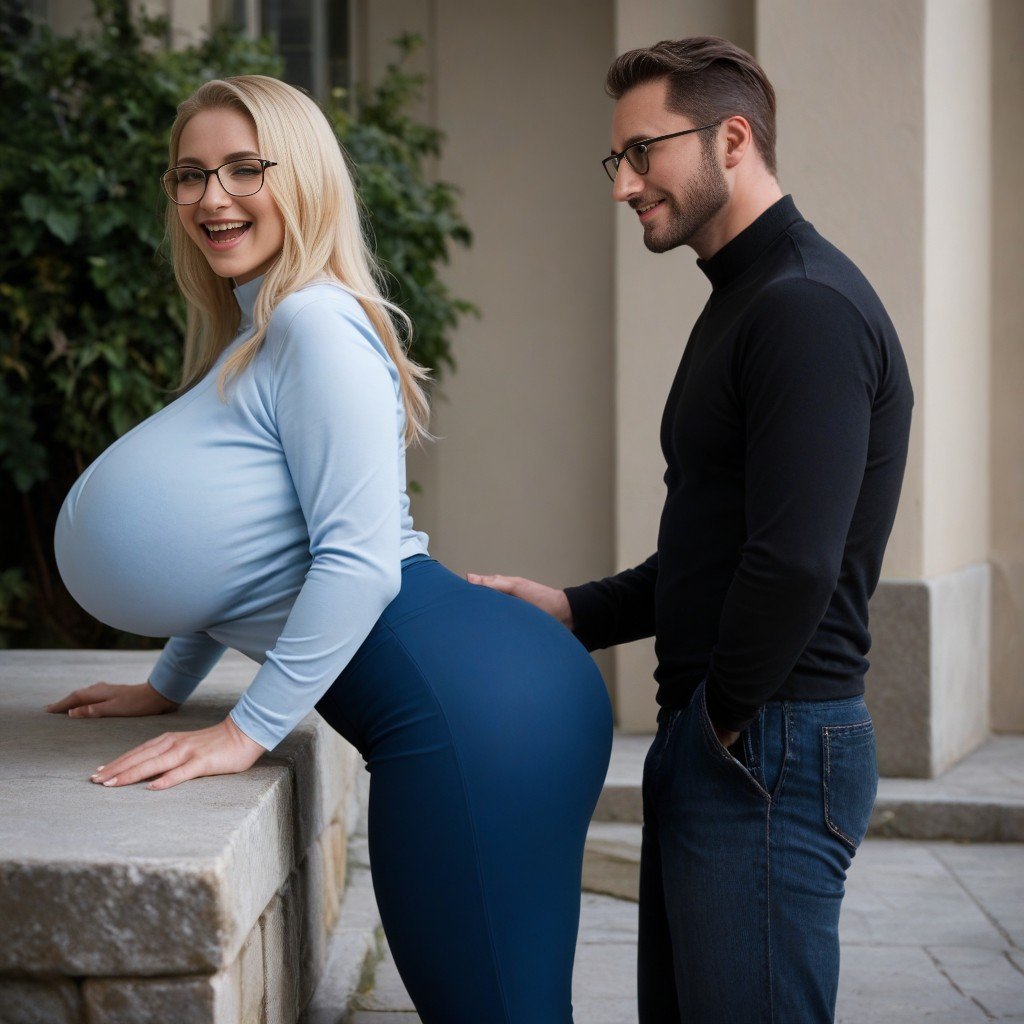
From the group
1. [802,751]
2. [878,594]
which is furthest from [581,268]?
[802,751]

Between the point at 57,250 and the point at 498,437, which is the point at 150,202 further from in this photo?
the point at 498,437

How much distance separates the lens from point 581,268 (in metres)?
6.71

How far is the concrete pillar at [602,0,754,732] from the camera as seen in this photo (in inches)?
222

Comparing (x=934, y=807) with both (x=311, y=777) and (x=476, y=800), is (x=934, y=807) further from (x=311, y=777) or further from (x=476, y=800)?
(x=476, y=800)

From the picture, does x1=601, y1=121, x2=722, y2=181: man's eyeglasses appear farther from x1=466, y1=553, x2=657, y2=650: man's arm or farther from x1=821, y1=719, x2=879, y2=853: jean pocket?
x1=821, y1=719, x2=879, y2=853: jean pocket

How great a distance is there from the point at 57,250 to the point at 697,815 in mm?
3862

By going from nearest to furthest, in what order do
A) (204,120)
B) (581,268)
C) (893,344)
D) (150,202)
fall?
(893,344) < (204,120) < (150,202) < (581,268)

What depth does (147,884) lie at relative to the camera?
170cm

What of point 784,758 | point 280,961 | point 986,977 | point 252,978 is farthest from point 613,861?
point 784,758

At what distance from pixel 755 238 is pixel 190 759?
1169 millimetres

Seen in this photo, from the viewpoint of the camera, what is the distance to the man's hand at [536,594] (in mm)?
2496

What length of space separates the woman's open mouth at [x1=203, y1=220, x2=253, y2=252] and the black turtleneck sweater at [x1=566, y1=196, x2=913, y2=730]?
0.76 meters

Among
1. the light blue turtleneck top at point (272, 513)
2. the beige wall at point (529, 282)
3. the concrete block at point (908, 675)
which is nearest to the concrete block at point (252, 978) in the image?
the light blue turtleneck top at point (272, 513)

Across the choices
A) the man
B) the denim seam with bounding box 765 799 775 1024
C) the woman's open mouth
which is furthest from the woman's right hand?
the denim seam with bounding box 765 799 775 1024
